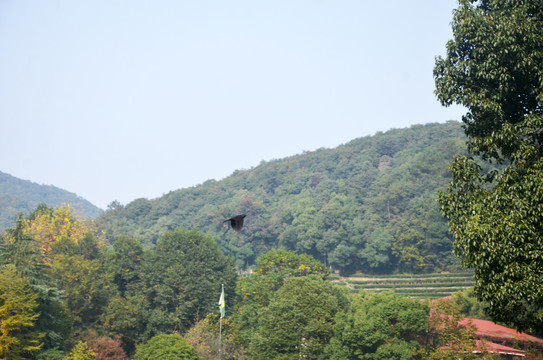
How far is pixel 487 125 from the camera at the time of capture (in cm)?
1299

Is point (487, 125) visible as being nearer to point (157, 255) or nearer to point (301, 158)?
point (157, 255)

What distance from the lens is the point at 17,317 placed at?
27.1 meters

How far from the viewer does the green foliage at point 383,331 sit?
27828 millimetres

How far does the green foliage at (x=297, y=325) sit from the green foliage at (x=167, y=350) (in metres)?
4.10

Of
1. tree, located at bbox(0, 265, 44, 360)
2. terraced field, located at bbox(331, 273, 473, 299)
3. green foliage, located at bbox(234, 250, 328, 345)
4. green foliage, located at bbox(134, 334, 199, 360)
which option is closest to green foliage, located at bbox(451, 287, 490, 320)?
green foliage, located at bbox(234, 250, 328, 345)

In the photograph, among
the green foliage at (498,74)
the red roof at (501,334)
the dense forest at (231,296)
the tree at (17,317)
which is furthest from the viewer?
the dense forest at (231,296)

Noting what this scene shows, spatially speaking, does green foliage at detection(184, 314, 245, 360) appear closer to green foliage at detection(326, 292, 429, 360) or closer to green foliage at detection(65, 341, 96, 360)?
green foliage at detection(65, 341, 96, 360)

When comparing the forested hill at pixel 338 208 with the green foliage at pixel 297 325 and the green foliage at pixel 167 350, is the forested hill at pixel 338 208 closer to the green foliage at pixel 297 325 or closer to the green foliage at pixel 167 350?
the green foliage at pixel 297 325

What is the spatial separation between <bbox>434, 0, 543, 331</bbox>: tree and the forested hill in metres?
31.8

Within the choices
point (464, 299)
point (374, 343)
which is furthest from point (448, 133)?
point (374, 343)

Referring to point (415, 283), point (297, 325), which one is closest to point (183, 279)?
point (297, 325)

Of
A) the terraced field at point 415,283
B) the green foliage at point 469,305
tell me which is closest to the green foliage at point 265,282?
the green foliage at point 469,305

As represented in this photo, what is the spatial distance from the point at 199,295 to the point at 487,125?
105 ft

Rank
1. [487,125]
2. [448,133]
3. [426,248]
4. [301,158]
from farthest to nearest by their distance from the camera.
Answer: [301,158] → [448,133] → [426,248] → [487,125]
